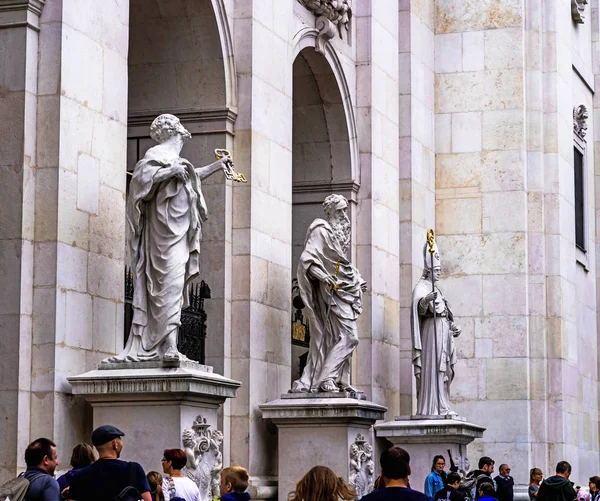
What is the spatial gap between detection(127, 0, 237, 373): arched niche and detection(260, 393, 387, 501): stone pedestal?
98cm

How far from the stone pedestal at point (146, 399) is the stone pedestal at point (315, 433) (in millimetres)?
3742

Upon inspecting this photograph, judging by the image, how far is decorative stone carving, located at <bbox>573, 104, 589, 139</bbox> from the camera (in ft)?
92.5

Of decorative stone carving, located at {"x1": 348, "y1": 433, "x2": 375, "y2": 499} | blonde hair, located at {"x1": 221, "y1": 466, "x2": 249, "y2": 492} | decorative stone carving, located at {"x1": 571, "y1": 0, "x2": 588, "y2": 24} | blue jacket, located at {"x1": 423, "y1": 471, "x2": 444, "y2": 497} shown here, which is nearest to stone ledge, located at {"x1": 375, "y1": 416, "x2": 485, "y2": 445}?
blue jacket, located at {"x1": 423, "y1": 471, "x2": 444, "y2": 497}

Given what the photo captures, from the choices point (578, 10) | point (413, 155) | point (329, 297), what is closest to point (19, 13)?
point (329, 297)

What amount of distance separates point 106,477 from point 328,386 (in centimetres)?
900

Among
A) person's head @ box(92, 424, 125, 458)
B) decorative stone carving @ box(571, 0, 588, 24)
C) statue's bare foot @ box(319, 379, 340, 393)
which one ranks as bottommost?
person's head @ box(92, 424, 125, 458)

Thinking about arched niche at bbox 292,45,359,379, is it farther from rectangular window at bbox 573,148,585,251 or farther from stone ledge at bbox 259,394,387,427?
rectangular window at bbox 573,148,585,251

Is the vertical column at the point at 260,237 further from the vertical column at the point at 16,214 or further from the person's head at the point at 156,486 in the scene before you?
the person's head at the point at 156,486

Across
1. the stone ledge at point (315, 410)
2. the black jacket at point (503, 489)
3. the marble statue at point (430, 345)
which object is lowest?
the black jacket at point (503, 489)

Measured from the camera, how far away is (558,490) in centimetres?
1619

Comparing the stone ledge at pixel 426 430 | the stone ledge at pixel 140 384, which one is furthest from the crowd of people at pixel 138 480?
the stone ledge at pixel 426 430

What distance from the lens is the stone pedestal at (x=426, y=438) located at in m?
20.1

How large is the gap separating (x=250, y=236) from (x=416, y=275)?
662cm

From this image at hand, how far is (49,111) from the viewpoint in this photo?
1330cm
